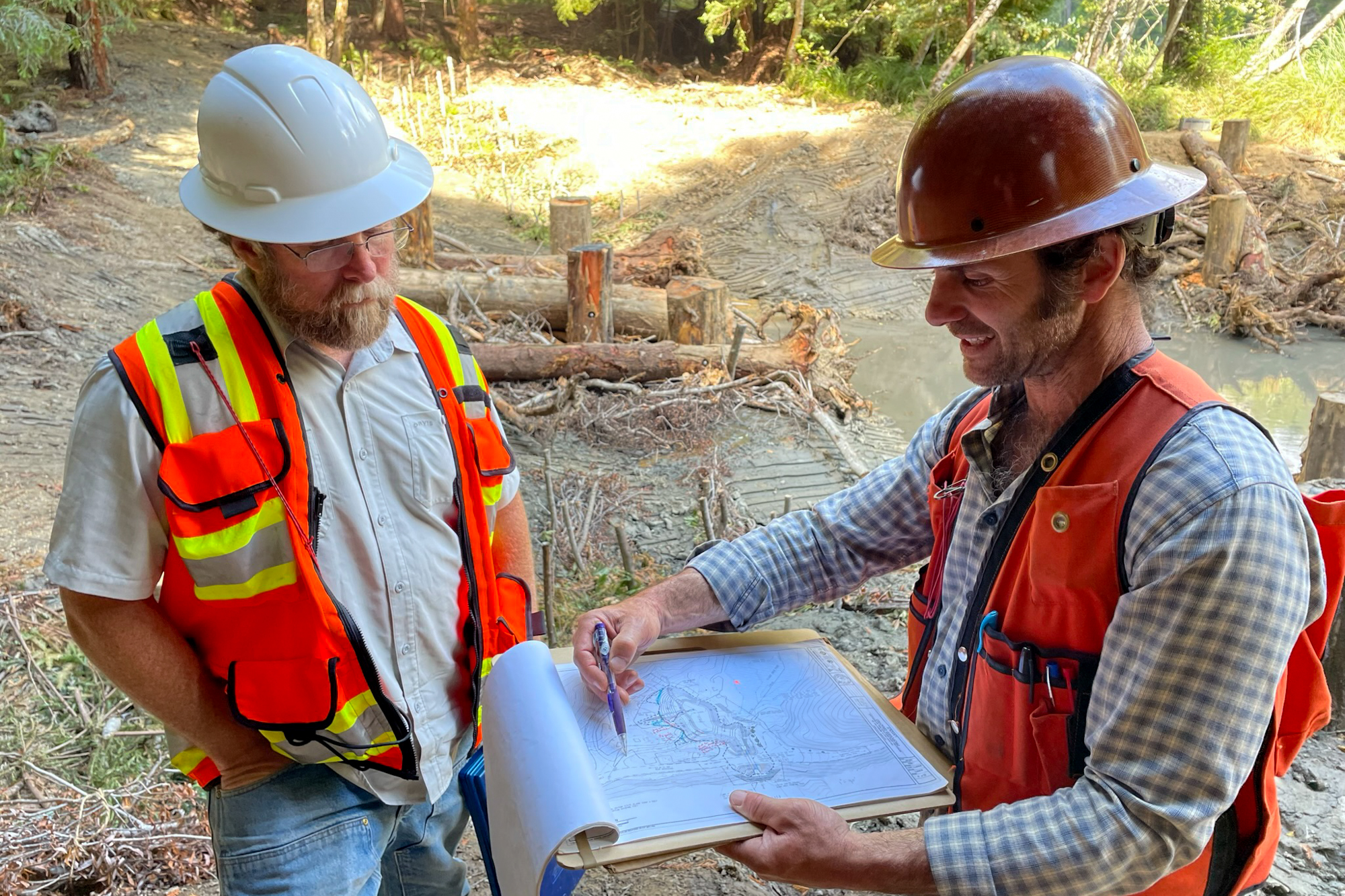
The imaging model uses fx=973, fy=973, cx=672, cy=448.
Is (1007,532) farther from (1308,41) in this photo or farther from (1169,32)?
(1169,32)

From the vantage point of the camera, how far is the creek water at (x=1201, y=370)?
396 inches

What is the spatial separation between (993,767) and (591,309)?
725 centimetres

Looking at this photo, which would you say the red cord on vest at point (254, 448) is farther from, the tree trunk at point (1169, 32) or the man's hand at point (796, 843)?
the tree trunk at point (1169, 32)

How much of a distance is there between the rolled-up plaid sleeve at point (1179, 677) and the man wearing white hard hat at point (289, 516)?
1.20 metres

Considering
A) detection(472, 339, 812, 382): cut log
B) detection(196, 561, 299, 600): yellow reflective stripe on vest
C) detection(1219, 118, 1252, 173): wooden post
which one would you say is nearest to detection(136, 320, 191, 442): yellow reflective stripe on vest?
detection(196, 561, 299, 600): yellow reflective stripe on vest

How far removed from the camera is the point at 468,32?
22781 millimetres

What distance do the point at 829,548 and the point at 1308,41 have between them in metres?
21.7

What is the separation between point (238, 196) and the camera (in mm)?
2051

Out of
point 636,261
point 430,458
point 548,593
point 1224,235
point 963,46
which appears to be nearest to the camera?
point 430,458

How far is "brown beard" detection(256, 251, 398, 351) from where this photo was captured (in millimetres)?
2064

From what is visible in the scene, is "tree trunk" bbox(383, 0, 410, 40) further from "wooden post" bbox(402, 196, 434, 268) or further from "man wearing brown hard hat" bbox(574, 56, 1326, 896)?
"man wearing brown hard hat" bbox(574, 56, 1326, 896)

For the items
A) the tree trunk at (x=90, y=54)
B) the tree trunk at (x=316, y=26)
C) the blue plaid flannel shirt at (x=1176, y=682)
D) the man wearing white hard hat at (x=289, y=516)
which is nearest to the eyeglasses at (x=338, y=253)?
the man wearing white hard hat at (x=289, y=516)

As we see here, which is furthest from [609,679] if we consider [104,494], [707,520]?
[707,520]

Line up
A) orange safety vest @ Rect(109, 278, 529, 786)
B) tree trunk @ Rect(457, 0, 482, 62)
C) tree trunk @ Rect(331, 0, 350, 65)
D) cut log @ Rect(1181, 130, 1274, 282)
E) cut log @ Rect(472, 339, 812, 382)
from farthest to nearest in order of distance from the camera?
1. tree trunk @ Rect(457, 0, 482, 62)
2. tree trunk @ Rect(331, 0, 350, 65)
3. cut log @ Rect(1181, 130, 1274, 282)
4. cut log @ Rect(472, 339, 812, 382)
5. orange safety vest @ Rect(109, 278, 529, 786)
